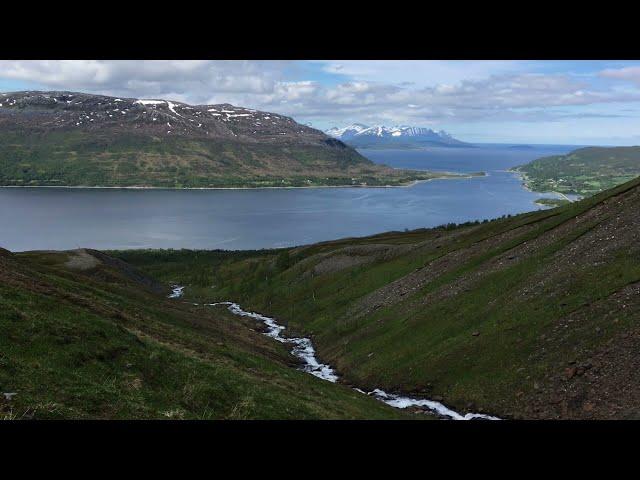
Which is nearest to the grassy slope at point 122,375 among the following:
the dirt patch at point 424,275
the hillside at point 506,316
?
the hillside at point 506,316

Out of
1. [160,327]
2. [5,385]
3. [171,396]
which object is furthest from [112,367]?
[160,327]

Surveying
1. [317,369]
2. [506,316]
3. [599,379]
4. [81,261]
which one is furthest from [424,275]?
[81,261]

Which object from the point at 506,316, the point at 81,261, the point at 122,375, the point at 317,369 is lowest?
the point at 317,369

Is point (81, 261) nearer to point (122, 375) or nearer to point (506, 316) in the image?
point (506, 316)

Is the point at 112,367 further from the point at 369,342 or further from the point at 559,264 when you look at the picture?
the point at 559,264

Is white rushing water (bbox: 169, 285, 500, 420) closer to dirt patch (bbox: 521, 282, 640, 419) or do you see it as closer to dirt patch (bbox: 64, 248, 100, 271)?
dirt patch (bbox: 521, 282, 640, 419)

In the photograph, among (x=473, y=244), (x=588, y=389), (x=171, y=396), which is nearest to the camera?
(x=171, y=396)

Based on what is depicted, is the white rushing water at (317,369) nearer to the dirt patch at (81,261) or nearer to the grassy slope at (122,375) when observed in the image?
the grassy slope at (122,375)
